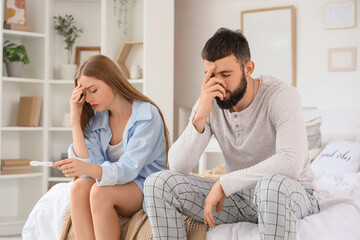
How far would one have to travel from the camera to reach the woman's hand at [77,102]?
2.04 meters

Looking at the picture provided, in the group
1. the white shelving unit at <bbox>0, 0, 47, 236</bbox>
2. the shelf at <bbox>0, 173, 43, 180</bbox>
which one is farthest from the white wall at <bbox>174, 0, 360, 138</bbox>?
the shelf at <bbox>0, 173, 43, 180</bbox>

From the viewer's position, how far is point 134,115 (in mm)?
1989

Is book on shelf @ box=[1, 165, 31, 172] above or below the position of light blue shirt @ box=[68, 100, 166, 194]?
below

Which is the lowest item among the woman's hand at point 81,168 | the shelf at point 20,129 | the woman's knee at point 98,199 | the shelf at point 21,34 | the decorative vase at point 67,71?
the woman's knee at point 98,199

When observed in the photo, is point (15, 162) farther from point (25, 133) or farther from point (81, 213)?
point (81, 213)

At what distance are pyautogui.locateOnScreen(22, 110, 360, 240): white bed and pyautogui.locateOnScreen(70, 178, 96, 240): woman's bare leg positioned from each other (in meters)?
0.21

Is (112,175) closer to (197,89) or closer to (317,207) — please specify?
(317,207)

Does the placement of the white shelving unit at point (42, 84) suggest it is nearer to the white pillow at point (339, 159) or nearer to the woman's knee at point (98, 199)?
the white pillow at point (339, 159)

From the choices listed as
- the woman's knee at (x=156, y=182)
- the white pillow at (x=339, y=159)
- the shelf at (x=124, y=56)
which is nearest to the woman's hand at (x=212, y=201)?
the woman's knee at (x=156, y=182)

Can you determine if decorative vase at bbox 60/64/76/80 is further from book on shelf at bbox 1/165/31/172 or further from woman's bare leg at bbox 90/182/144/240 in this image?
woman's bare leg at bbox 90/182/144/240

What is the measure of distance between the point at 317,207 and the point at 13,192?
2948mm

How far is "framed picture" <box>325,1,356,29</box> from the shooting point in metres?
3.59

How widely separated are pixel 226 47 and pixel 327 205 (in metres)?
0.74

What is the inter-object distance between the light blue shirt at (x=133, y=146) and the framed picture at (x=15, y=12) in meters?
2.02
